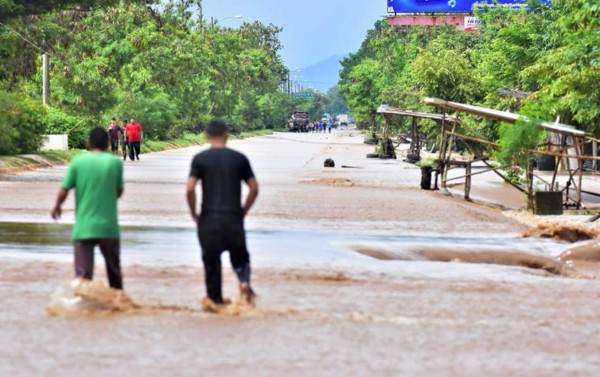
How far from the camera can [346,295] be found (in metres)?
13.9

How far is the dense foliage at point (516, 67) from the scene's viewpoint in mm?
29469

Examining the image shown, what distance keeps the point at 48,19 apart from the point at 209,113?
40.8 meters

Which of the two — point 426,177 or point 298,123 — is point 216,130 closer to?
point 426,177

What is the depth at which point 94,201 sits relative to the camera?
11625 millimetres

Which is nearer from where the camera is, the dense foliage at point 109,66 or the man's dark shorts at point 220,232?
the man's dark shorts at point 220,232

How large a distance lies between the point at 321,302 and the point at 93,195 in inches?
106

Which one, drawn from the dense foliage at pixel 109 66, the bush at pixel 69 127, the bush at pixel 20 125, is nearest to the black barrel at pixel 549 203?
the dense foliage at pixel 109 66

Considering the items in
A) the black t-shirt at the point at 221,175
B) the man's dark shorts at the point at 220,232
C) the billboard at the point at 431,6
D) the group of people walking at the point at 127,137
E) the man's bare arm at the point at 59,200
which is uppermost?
the billboard at the point at 431,6

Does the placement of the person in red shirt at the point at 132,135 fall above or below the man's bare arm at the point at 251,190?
below

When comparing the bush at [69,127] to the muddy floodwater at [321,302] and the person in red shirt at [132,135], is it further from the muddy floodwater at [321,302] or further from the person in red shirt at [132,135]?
the muddy floodwater at [321,302]

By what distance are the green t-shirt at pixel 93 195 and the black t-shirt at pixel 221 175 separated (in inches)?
28.0

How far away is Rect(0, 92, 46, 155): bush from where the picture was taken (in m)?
41.1

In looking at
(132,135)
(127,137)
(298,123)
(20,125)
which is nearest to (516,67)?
(132,135)

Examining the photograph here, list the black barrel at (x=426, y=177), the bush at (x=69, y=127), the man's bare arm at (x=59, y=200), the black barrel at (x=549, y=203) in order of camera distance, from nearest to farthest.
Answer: the man's bare arm at (x=59, y=200)
the black barrel at (x=549, y=203)
the black barrel at (x=426, y=177)
the bush at (x=69, y=127)
